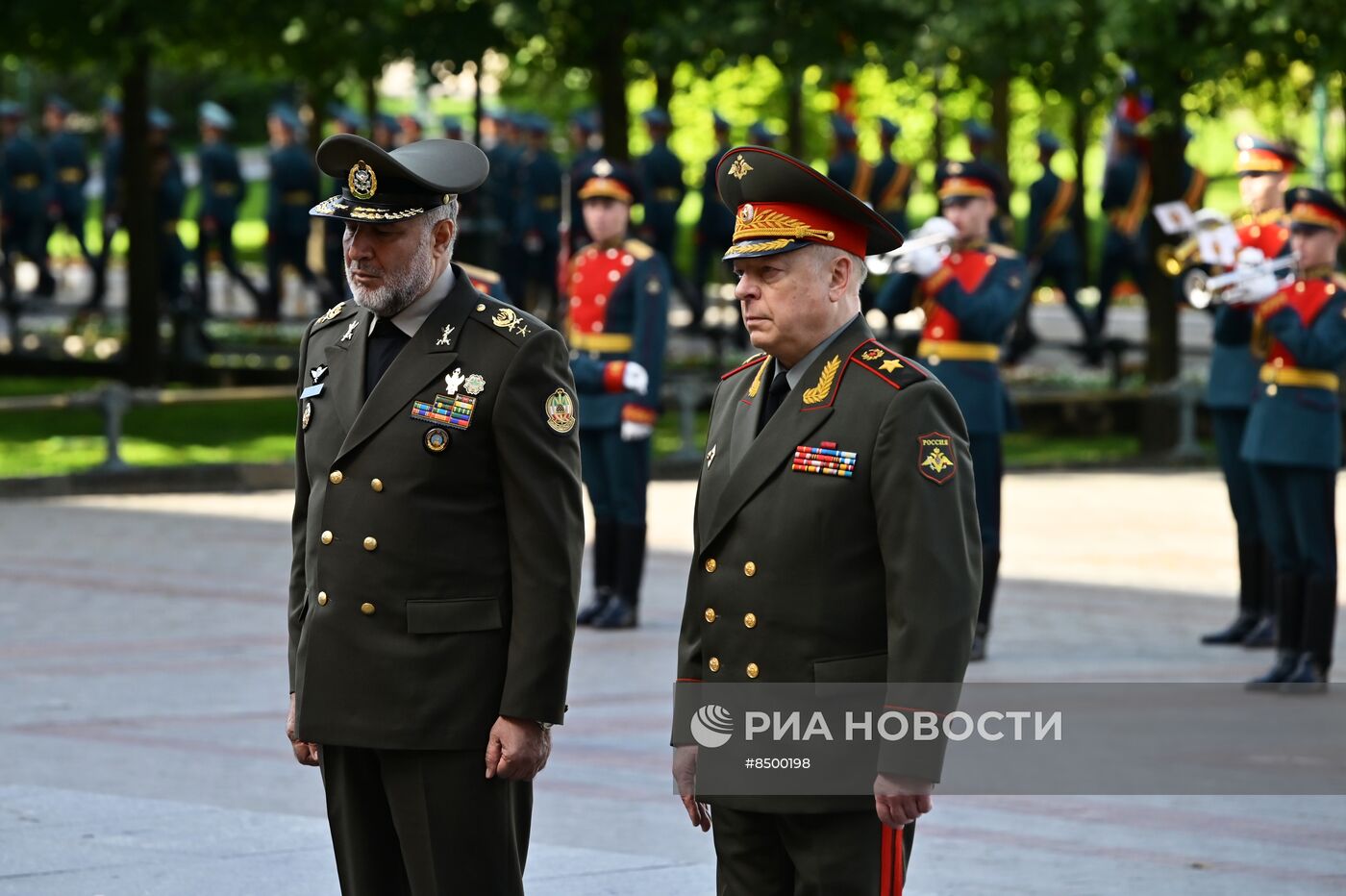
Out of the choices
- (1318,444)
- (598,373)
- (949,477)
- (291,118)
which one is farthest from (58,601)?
(291,118)

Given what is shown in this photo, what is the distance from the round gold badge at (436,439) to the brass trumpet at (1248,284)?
6.35 meters

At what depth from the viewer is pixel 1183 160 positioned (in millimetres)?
21188

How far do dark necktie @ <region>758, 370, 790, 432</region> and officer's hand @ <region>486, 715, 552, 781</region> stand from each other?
720mm

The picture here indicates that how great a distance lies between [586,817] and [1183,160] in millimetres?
14915

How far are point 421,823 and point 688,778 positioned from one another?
1.68 ft

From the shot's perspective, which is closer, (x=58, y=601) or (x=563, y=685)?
(x=563, y=685)

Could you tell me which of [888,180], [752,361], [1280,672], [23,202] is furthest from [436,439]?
[23,202]

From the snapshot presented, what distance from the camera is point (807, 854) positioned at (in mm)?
4410

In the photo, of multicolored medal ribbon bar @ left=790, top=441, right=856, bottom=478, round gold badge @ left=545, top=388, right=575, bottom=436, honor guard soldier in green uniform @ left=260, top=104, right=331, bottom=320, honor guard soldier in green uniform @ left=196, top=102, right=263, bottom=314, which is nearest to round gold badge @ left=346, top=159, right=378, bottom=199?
round gold badge @ left=545, top=388, right=575, bottom=436

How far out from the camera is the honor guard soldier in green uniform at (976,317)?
10.9 metres

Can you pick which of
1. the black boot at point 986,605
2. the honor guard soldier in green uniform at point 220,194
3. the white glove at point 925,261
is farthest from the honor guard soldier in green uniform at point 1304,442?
the honor guard soldier in green uniform at point 220,194

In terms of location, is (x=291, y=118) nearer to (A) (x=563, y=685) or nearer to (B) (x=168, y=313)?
A: (B) (x=168, y=313)

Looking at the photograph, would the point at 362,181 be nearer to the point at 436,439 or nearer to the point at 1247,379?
the point at 436,439

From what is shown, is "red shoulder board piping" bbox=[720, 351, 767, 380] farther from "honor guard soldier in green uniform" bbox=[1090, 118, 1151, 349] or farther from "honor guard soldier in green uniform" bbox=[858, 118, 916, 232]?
"honor guard soldier in green uniform" bbox=[858, 118, 916, 232]
